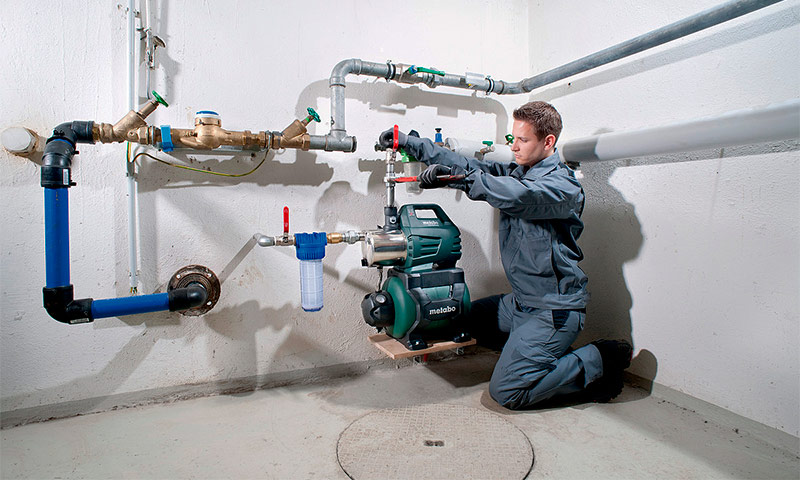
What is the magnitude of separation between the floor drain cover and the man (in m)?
0.18

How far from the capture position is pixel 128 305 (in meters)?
1.25

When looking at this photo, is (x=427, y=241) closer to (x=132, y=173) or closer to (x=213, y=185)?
(x=213, y=185)

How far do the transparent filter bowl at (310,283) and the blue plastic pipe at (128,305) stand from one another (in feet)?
1.36

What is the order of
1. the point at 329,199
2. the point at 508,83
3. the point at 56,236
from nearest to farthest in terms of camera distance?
the point at 56,236, the point at 329,199, the point at 508,83

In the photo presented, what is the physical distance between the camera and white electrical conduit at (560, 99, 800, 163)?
108cm

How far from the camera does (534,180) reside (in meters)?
1.41

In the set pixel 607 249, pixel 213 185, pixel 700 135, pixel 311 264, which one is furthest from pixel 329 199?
pixel 700 135

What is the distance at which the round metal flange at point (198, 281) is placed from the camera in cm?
142

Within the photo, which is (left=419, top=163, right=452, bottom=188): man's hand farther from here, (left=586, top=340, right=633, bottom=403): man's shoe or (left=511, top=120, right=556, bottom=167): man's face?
(left=586, top=340, right=633, bottom=403): man's shoe

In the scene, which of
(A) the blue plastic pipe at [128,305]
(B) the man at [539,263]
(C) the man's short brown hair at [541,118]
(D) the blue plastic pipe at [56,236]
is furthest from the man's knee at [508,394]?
(D) the blue plastic pipe at [56,236]

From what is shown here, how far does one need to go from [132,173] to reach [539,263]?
1.37 m

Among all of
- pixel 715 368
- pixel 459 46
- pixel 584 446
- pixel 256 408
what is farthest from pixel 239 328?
pixel 715 368

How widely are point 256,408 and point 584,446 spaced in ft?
3.34

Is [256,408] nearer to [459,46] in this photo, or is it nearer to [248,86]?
[248,86]
